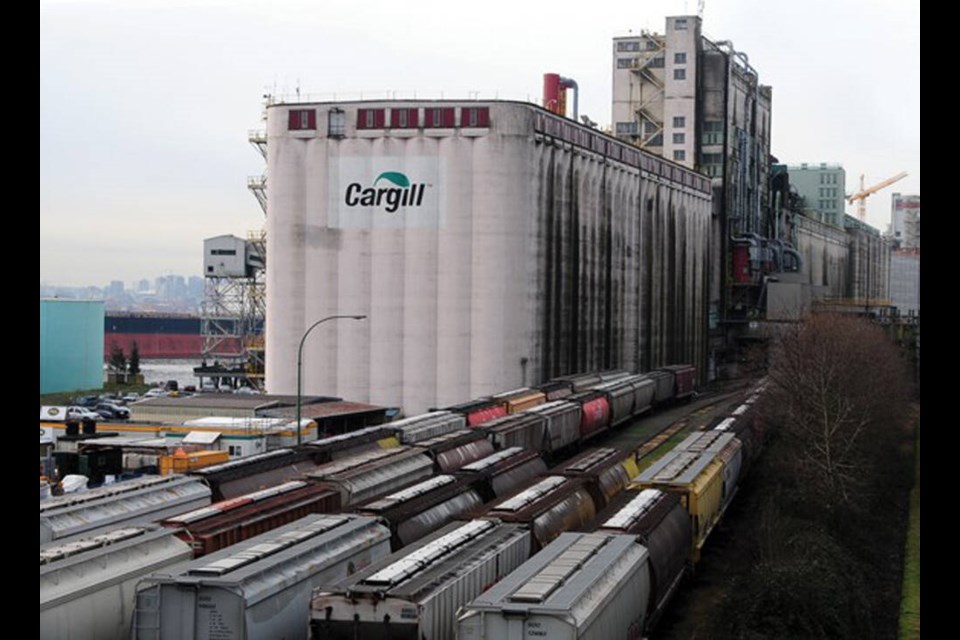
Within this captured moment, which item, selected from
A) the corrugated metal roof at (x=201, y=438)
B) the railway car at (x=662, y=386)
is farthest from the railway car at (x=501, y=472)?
the railway car at (x=662, y=386)

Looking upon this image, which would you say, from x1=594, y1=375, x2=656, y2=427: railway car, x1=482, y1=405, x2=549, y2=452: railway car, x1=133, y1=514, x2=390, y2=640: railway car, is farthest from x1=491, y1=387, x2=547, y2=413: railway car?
x1=133, y1=514, x2=390, y2=640: railway car

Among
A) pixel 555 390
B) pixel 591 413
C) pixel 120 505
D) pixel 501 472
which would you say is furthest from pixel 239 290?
pixel 120 505

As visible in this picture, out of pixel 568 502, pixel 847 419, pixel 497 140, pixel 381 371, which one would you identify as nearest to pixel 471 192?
pixel 497 140

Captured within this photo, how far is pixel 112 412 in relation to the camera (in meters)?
76.1

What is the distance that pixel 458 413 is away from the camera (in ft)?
178

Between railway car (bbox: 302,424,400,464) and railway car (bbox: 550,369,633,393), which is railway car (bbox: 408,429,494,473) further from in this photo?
railway car (bbox: 550,369,633,393)

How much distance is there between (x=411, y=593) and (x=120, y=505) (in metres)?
12.9

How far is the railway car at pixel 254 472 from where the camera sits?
34219mm

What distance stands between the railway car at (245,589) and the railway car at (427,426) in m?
21.6

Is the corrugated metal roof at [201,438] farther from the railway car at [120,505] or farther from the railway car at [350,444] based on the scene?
the railway car at [120,505]

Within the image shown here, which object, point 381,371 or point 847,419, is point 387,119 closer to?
point 381,371
